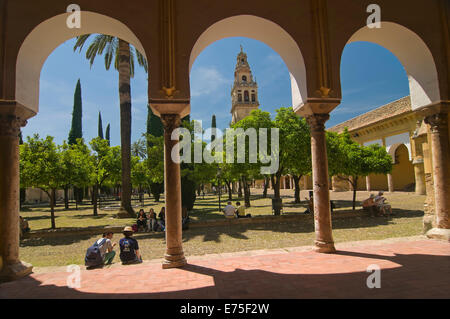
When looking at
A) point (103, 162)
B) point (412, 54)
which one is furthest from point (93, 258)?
point (103, 162)

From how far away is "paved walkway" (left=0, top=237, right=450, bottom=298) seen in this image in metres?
3.55

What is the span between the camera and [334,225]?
11.2m

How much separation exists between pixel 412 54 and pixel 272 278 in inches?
237

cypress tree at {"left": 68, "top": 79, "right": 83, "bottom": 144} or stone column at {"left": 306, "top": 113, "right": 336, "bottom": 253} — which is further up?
cypress tree at {"left": 68, "top": 79, "right": 83, "bottom": 144}

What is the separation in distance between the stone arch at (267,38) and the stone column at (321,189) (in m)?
0.61

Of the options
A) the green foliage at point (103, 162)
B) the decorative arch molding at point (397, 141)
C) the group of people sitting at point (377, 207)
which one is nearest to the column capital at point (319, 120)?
the group of people sitting at point (377, 207)

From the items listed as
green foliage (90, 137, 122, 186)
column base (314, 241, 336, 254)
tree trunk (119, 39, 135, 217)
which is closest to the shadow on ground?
column base (314, 241, 336, 254)

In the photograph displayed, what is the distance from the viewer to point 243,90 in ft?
183

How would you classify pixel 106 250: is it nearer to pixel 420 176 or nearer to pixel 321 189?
pixel 321 189

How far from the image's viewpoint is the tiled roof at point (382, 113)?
24028 mm

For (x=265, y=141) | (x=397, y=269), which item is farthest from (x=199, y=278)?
(x=265, y=141)

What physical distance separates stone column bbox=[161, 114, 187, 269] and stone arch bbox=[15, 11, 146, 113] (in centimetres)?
152

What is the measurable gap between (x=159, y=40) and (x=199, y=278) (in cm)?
424

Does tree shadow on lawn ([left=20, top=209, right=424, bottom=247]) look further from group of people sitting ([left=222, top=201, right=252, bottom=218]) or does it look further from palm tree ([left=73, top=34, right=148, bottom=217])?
palm tree ([left=73, top=34, right=148, bottom=217])
